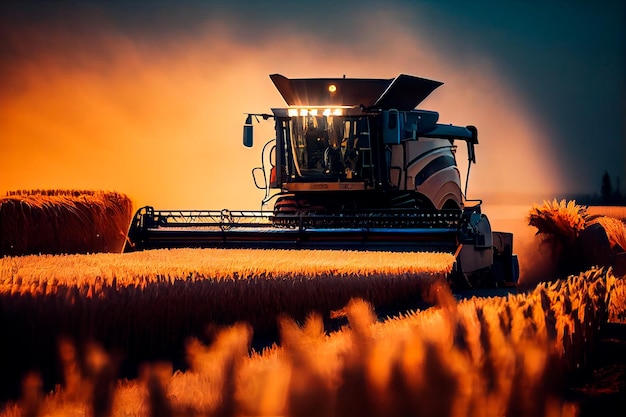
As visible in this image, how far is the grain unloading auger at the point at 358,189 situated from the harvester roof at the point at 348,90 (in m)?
0.01

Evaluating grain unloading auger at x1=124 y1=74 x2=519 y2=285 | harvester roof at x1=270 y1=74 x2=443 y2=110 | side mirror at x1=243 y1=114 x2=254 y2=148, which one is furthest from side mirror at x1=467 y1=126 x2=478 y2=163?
side mirror at x1=243 y1=114 x2=254 y2=148

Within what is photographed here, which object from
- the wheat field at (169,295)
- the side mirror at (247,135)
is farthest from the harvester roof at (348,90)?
the wheat field at (169,295)

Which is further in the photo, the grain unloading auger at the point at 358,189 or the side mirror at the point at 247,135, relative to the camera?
the side mirror at the point at 247,135

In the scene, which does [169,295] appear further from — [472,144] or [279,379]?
[472,144]

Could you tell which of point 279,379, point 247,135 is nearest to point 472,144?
point 247,135

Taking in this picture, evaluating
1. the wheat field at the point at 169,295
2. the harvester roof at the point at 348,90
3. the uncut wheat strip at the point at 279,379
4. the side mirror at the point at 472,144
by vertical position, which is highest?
the harvester roof at the point at 348,90

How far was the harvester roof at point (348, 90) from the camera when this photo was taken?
9.27 meters

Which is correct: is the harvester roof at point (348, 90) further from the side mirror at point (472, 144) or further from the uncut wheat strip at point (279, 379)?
the uncut wheat strip at point (279, 379)

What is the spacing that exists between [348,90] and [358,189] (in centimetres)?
144

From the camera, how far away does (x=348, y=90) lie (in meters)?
9.39

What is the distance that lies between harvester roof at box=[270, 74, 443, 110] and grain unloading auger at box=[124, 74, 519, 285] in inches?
0.5

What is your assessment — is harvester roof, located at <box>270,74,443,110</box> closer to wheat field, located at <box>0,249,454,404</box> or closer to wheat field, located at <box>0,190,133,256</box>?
wheat field, located at <box>0,249,454,404</box>

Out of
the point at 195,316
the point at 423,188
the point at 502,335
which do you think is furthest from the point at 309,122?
the point at 502,335

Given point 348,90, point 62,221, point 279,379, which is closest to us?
point 279,379
